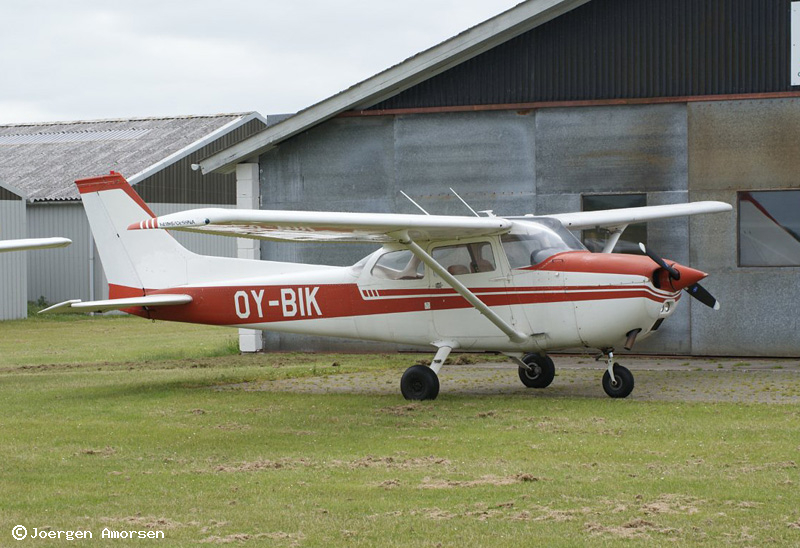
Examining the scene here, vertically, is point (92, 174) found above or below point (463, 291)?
above

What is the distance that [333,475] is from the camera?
8.03 metres

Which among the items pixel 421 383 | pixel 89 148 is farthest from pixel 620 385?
pixel 89 148

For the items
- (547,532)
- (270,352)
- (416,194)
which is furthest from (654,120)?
(547,532)

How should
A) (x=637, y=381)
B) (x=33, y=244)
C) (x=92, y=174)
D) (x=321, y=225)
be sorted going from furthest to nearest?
(x=92, y=174)
(x=33, y=244)
(x=637, y=381)
(x=321, y=225)

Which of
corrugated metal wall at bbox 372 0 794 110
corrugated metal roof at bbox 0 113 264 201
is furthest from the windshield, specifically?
corrugated metal roof at bbox 0 113 264 201

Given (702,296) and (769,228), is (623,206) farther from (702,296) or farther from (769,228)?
(702,296)

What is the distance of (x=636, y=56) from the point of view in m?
17.5

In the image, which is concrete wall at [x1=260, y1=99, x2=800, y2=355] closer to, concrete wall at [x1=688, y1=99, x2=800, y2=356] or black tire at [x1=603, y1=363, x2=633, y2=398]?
concrete wall at [x1=688, y1=99, x2=800, y2=356]

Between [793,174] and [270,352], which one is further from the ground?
[793,174]

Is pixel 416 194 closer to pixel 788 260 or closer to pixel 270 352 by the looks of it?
pixel 270 352

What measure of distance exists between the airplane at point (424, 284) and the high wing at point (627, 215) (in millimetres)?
29

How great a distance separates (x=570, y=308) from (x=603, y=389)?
142cm

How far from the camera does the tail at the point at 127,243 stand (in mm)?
14359

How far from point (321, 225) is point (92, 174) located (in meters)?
27.1
